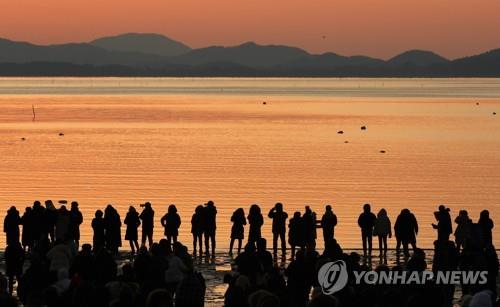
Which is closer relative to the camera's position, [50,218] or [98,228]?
[98,228]

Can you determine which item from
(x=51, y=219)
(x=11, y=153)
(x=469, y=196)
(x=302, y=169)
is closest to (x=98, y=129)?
(x=11, y=153)

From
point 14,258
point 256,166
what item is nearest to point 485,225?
point 14,258

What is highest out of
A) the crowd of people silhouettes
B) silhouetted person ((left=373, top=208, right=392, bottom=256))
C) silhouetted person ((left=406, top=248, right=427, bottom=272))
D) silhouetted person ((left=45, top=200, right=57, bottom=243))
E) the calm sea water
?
silhouetted person ((left=406, top=248, right=427, bottom=272))

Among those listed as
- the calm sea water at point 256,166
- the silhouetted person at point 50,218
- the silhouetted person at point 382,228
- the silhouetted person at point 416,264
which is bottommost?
the calm sea water at point 256,166

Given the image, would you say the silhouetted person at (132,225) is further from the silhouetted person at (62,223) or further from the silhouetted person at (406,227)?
the silhouetted person at (406,227)

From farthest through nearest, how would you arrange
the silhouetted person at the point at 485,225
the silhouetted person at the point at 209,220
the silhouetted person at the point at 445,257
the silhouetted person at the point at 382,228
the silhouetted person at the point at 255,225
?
the silhouetted person at the point at 382,228
the silhouetted person at the point at 209,220
the silhouetted person at the point at 255,225
the silhouetted person at the point at 485,225
the silhouetted person at the point at 445,257

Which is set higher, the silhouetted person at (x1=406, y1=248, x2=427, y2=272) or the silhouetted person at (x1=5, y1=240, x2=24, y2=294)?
the silhouetted person at (x1=406, y1=248, x2=427, y2=272)

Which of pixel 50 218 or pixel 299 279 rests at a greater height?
pixel 299 279

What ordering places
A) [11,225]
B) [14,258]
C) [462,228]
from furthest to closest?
[11,225] < [462,228] < [14,258]

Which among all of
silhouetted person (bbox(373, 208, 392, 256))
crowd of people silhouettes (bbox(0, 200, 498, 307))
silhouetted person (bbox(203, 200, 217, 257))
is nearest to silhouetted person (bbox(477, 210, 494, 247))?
crowd of people silhouettes (bbox(0, 200, 498, 307))

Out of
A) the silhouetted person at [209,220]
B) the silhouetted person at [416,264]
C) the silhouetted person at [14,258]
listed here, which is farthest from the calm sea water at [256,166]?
the silhouetted person at [416,264]

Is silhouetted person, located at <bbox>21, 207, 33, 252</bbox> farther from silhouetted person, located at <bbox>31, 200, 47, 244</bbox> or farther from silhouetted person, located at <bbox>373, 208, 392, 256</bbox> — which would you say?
silhouetted person, located at <bbox>373, 208, 392, 256</bbox>

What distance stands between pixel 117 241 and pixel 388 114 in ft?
454

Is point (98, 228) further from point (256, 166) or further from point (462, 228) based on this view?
point (256, 166)
